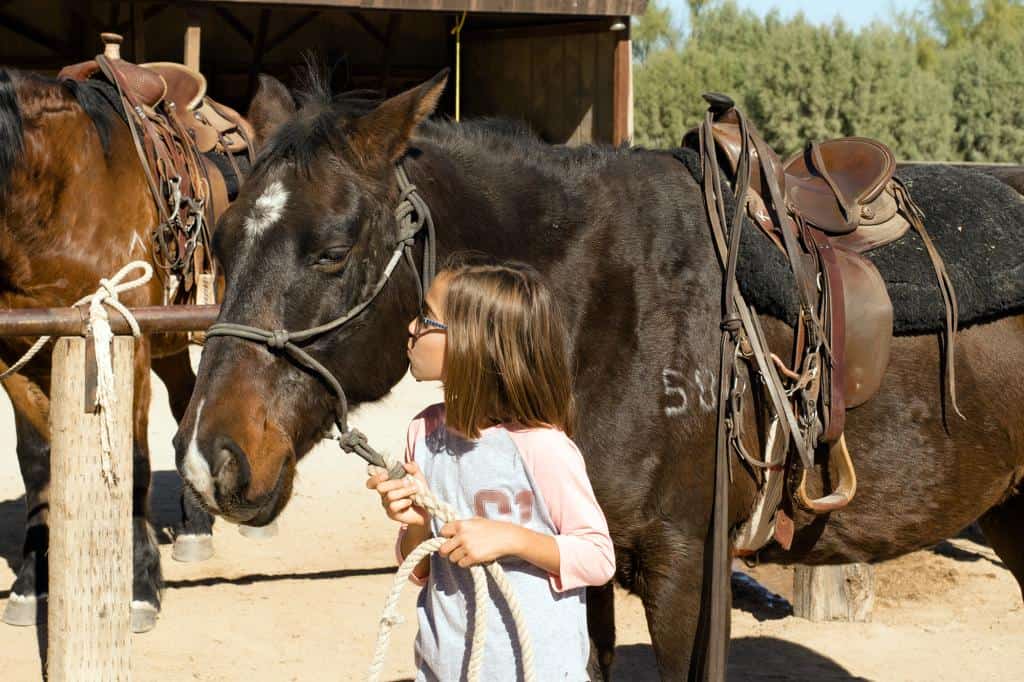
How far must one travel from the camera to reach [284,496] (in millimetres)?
2324

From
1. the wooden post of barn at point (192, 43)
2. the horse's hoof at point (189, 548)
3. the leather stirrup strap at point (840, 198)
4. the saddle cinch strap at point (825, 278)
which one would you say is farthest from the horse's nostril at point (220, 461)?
the wooden post of barn at point (192, 43)

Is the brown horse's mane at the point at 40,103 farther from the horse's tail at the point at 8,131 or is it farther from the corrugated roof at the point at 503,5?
the corrugated roof at the point at 503,5

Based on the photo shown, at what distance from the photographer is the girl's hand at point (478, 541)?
196cm

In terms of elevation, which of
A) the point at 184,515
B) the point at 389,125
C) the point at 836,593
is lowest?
the point at 836,593

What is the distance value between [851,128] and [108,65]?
2145cm

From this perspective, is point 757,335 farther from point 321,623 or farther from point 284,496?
point 321,623

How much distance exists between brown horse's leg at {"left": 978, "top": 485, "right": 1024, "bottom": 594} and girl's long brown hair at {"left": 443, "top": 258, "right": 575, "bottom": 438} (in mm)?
2095

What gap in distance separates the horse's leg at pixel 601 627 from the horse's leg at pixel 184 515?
2570mm

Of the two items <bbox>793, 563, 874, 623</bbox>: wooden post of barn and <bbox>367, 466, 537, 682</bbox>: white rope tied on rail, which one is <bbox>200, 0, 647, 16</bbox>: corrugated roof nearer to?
<bbox>793, 563, 874, 623</bbox>: wooden post of barn

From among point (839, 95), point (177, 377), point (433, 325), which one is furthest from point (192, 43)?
point (839, 95)

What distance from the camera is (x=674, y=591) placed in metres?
2.74

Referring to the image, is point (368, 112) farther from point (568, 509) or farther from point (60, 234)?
point (60, 234)

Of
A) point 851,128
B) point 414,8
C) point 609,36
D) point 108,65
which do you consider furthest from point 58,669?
point 851,128

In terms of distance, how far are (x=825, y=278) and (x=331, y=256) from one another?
1252mm
